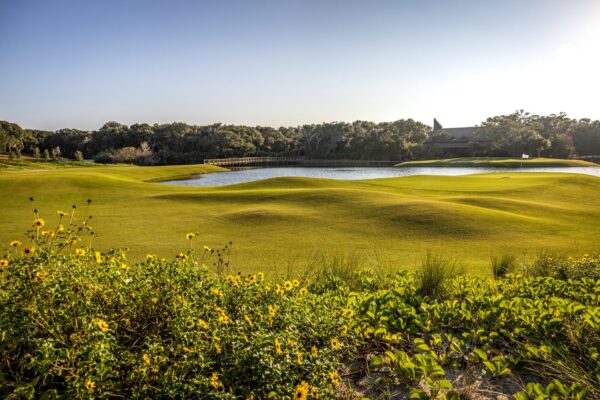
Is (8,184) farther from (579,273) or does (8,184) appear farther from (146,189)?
(579,273)

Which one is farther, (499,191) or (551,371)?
(499,191)

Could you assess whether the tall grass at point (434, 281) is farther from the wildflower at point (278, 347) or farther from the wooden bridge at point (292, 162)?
the wooden bridge at point (292, 162)

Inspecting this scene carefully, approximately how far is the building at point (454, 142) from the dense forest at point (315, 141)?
1.74ft

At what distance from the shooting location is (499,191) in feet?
73.8

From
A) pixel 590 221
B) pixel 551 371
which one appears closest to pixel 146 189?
pixel 590 221

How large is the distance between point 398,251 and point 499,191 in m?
15.4

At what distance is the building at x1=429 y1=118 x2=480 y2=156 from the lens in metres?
96.6

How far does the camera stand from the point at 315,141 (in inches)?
4222

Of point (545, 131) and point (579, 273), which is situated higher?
point (545, 131)

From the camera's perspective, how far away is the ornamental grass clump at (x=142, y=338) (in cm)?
260

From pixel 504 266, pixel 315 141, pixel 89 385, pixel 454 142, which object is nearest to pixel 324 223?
pixel 504 266

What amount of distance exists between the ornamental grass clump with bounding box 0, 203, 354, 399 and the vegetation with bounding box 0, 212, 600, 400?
12 millimetres

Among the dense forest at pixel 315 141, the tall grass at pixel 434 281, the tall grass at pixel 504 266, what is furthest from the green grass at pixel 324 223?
the dense forest at pixel 315 141

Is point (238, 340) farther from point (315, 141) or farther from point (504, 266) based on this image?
point (315, 141)
